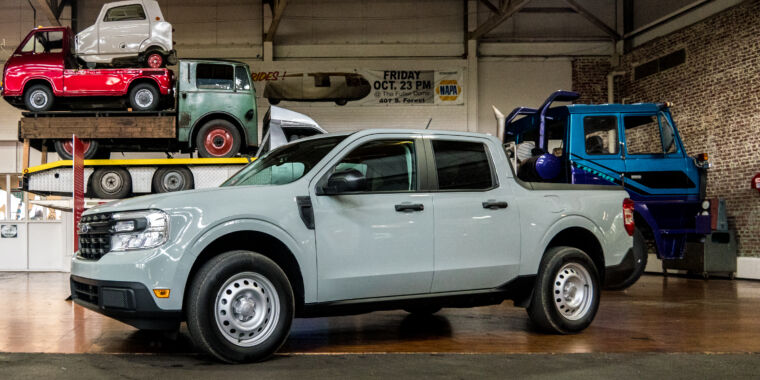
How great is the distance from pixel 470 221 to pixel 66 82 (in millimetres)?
9253

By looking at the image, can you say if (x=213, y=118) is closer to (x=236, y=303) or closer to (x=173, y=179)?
(x=173, y=179)

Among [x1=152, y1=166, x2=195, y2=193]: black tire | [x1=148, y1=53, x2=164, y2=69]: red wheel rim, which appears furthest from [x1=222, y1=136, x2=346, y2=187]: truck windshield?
[x1=148, y1=53, x2=164, y2=69]: red wheel rim

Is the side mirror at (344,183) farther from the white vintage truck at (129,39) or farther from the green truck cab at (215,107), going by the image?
the white vintage truck at (129,39)

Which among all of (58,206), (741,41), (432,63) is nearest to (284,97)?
(432,63)

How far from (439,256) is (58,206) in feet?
35.0

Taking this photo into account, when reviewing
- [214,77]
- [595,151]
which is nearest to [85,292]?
[595,151]

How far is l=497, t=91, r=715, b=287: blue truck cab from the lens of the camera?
33.8 feet

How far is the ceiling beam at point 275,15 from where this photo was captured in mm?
18494

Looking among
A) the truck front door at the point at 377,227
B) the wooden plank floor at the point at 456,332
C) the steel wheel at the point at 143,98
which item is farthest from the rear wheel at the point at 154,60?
the truck front door at the point at 377,227

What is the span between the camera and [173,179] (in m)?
11.8

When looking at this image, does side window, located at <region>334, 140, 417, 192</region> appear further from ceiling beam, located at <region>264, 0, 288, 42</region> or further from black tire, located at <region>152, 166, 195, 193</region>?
ceiling beam, located at <region>264, 0, 288, 42</region>

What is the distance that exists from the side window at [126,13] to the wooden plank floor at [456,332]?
18.9 ft

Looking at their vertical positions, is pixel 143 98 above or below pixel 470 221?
above

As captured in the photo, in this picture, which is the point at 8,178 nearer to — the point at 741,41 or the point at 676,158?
the point at 676,158
